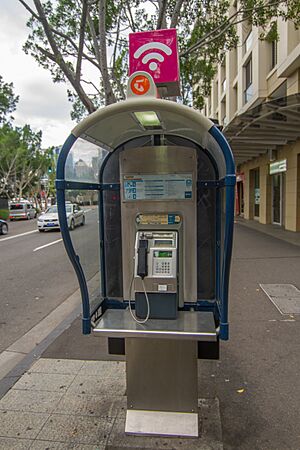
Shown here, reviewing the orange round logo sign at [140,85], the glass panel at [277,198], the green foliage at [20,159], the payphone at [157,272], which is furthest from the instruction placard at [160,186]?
the green foliage at [20,159]

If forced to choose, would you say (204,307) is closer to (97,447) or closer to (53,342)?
(97,447)

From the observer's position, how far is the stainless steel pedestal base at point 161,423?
270 cm

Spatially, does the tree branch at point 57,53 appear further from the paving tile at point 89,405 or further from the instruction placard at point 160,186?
the paving tile at point 89,405

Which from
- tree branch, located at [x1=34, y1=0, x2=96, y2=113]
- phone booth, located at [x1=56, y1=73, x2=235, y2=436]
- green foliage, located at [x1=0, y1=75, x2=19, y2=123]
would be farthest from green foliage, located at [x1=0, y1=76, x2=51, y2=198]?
phone booth, located at [x1=56, y1=73, x2=235, y2=436]

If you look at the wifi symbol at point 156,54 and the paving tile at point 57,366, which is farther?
→ the paving tile at point 57,366

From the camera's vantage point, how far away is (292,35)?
525 inches

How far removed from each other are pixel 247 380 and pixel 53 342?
2.32 m

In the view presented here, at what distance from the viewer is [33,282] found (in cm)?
795

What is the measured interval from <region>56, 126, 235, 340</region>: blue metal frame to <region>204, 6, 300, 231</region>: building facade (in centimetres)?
762

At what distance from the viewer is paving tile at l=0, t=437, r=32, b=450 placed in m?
2.58

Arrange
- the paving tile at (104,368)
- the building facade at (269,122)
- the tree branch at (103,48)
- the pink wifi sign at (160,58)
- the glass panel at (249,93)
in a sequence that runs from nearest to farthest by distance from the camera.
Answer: the pink wifi sign at (160,58) < the paving tile at (104,368) < the tree branch at (103,48) < the building facade at (269,122) < the glass panel at (249,93)

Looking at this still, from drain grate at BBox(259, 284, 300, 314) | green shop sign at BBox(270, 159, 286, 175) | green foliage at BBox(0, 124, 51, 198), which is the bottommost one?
drain grate at BBox(259, 284, 300, 314)

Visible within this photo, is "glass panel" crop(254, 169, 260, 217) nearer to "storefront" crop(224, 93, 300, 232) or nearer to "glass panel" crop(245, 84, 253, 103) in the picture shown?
"storefront" crop(224, 93, 300, 232)

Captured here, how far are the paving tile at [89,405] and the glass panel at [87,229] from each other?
834 mm
